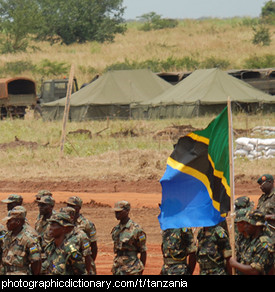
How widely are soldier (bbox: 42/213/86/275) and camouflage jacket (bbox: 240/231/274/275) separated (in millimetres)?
1709

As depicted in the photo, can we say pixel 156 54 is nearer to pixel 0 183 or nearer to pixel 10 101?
pixel 10 101

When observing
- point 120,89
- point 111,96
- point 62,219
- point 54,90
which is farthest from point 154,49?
point 62,219

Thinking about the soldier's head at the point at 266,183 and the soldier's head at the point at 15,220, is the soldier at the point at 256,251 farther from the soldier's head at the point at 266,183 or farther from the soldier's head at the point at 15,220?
the soldier's head at the point at 15,220

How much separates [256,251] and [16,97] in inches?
1221

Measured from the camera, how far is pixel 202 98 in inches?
1229

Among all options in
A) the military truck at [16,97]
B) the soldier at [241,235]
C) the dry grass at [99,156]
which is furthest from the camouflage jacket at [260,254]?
the military truck at [16,97]

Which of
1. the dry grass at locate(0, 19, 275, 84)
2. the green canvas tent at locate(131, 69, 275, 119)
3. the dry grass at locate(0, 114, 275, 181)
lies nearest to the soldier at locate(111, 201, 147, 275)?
the dry grass at locate(0, 114, 275, 181)

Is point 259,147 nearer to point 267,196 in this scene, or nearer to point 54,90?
point 267,196

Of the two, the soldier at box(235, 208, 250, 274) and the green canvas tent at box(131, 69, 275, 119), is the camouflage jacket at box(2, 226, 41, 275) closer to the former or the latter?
the soldier at box(235, 208, 250, 274)

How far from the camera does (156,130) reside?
27.1 m

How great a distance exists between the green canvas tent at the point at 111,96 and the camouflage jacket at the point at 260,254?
26062mm

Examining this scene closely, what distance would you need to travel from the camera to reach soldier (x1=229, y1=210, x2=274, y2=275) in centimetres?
705
